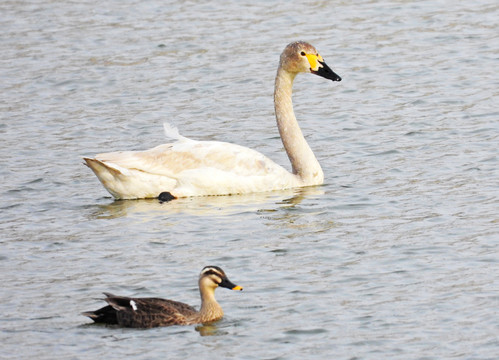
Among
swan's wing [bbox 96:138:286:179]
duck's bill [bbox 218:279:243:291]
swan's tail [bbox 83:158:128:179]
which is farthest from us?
swan's wing [bbox 96:138:286:179]

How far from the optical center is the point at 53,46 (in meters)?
21.2

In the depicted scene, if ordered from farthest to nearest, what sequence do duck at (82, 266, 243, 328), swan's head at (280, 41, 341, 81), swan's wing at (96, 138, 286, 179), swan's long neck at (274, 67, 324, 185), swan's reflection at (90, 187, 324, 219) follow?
swan's head at (280, 41, 341, 81) → swan's long neck at (274, 67, 324, 185) → swan's wing at (96, 138, 286, 179) → swan's reflection at (90, 187, 324, 219) → duck at (82, 266, 243, 328)

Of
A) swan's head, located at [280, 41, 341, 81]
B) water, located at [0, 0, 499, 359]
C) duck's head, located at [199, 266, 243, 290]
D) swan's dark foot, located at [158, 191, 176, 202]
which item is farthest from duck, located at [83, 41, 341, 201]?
duck's head, located at [199, 266, 243, 290]

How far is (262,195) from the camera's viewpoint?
1347 centimetres

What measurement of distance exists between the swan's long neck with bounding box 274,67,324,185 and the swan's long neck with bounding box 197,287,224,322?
4.46 metres

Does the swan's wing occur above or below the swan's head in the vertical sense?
below

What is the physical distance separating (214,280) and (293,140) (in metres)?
4.84

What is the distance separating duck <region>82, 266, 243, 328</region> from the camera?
9.19 m

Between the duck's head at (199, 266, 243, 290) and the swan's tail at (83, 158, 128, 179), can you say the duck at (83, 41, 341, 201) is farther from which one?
the duck's head at (199, 266, 243, 290)

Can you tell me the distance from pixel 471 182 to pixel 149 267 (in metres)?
3.97

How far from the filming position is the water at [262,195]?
30.3 ft

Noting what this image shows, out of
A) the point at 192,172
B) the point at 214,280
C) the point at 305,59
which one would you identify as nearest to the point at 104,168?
the point at 192,172

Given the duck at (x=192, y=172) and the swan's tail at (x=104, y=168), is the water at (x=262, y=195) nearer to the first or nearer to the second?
the duck at (x=192, y=172)

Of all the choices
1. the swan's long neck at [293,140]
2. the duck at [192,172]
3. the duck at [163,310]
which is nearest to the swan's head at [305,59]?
the swan's long neck at [293,140]
